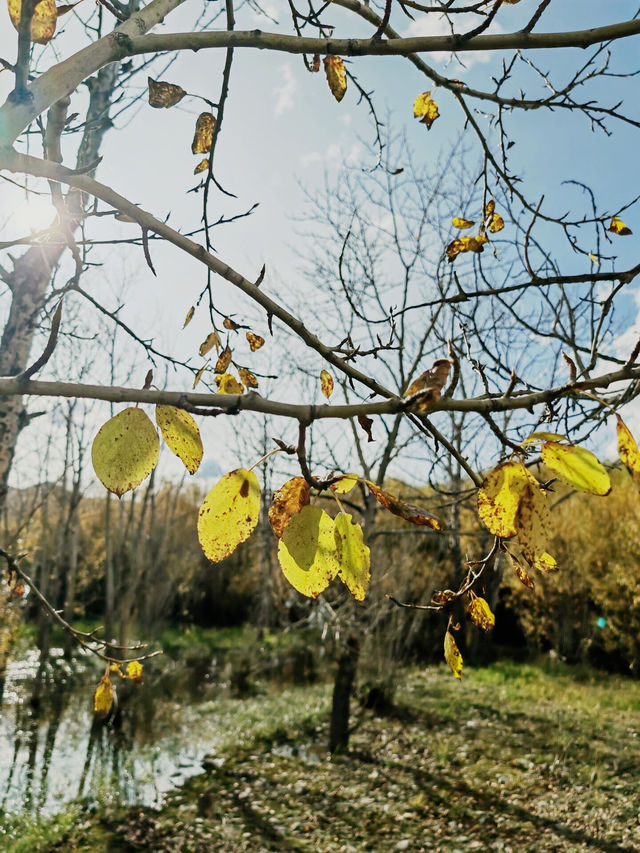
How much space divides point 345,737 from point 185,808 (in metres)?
2.00

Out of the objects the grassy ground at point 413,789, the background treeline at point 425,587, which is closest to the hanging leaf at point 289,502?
the grassy ground at point 413,789

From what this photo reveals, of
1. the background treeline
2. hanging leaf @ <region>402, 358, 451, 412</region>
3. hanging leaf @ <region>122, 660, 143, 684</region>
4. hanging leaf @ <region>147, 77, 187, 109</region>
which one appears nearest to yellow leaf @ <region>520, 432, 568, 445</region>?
hanging leaf @ <region>402, 358, 451, 412</region>

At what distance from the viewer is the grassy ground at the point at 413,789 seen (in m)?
4.68

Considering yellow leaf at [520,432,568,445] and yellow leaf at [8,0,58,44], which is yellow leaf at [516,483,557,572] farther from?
yellow leaf at [8,0,58,44]

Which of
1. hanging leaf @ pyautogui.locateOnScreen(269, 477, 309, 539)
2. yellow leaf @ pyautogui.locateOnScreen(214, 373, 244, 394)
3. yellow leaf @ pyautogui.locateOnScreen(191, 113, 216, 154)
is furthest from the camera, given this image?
yellow leaf @ pyautogui.locateOnScreen(214, 373, 244, 394)

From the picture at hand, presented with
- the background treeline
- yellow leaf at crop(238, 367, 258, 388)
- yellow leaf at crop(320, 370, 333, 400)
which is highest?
yellow leaf at crop(238, 367, 258, 388)

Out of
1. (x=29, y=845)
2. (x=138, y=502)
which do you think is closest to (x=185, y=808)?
(x=29, y=845)

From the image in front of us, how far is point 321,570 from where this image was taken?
646 mm

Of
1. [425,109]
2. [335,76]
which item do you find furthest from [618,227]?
[335,76]

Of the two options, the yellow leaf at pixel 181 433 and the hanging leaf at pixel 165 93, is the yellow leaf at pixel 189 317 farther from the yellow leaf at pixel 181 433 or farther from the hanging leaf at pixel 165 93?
the yellow leaf at pixel 181 433

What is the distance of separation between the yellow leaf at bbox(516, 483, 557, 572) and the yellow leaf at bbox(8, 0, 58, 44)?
3.41ft

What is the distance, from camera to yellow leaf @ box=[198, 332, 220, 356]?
1834 millimetres

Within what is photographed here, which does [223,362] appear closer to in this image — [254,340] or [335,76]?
[254,340]

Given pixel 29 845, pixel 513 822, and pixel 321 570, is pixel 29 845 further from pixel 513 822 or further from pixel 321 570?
pixel 321 570
